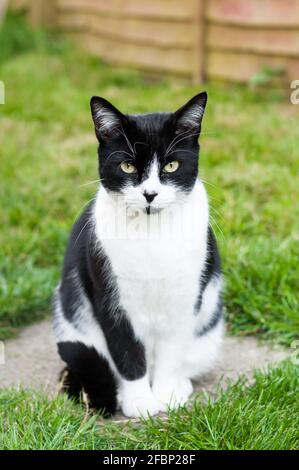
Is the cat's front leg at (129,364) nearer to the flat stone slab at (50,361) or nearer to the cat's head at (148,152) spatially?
the flat stone slab at (50,361)

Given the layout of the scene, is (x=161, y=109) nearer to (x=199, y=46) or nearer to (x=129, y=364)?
(x=199, y=46)

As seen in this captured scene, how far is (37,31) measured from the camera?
296 inches

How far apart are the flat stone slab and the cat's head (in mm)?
758

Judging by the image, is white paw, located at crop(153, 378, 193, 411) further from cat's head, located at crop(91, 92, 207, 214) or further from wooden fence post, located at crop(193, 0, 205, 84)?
wooden fence post, located at crop(193, 0, 205, 84)

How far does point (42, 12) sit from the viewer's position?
7.86 m

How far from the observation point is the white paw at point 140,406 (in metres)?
2.28

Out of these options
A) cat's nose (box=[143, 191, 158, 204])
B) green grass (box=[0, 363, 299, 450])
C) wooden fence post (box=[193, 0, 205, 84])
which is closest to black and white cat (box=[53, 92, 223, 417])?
cat's nose (box=[143, 191, 158, 204])

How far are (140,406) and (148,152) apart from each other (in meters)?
0.85

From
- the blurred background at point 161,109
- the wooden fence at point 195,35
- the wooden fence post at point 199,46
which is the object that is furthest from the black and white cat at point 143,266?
the wooden fence post at point 199,46

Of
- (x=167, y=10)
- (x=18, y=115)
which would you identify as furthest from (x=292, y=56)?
(x=18, y=115)

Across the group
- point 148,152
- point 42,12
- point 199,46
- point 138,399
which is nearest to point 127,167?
point 148,152

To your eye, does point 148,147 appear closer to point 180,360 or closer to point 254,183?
point 180,360
